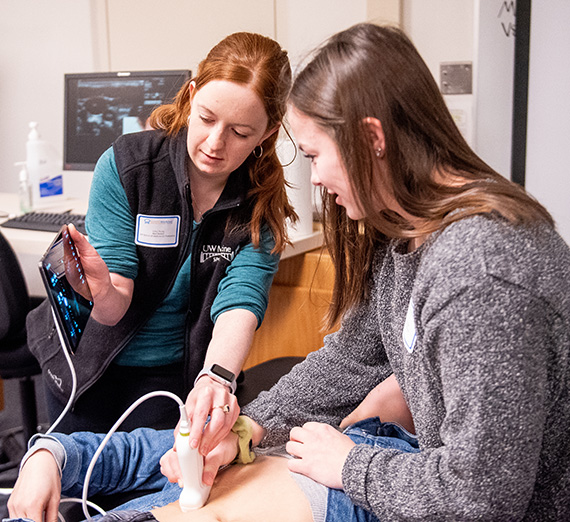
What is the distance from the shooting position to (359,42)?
861 mm

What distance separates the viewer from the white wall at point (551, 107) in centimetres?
196

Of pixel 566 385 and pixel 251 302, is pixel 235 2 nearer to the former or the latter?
pixel 251 302

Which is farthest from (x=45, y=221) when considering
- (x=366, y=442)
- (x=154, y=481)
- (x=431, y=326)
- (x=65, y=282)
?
(x=431, y=326)

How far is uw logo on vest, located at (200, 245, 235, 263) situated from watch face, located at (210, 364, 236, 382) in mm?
329

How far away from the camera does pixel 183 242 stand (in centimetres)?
143

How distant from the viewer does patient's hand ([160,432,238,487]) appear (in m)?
1.02

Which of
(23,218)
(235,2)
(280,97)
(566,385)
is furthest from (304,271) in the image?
(235,2)

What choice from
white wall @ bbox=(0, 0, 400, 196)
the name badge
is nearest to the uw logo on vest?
the name badge

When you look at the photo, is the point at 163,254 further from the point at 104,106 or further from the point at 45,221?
the point at 104,106

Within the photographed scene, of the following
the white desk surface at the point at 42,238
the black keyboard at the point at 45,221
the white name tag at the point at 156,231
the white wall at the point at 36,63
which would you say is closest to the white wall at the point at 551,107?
the white desk surface at the point at 42,238

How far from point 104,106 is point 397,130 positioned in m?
2.10

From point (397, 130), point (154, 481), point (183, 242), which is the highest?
point (397, 130)

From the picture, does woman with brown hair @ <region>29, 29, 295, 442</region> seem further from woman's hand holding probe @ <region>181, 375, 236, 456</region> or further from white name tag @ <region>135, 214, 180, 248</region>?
woman's hand holding probe @ <region>181, 375, 236, 456</region>

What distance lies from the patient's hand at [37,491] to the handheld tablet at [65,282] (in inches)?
10.1
